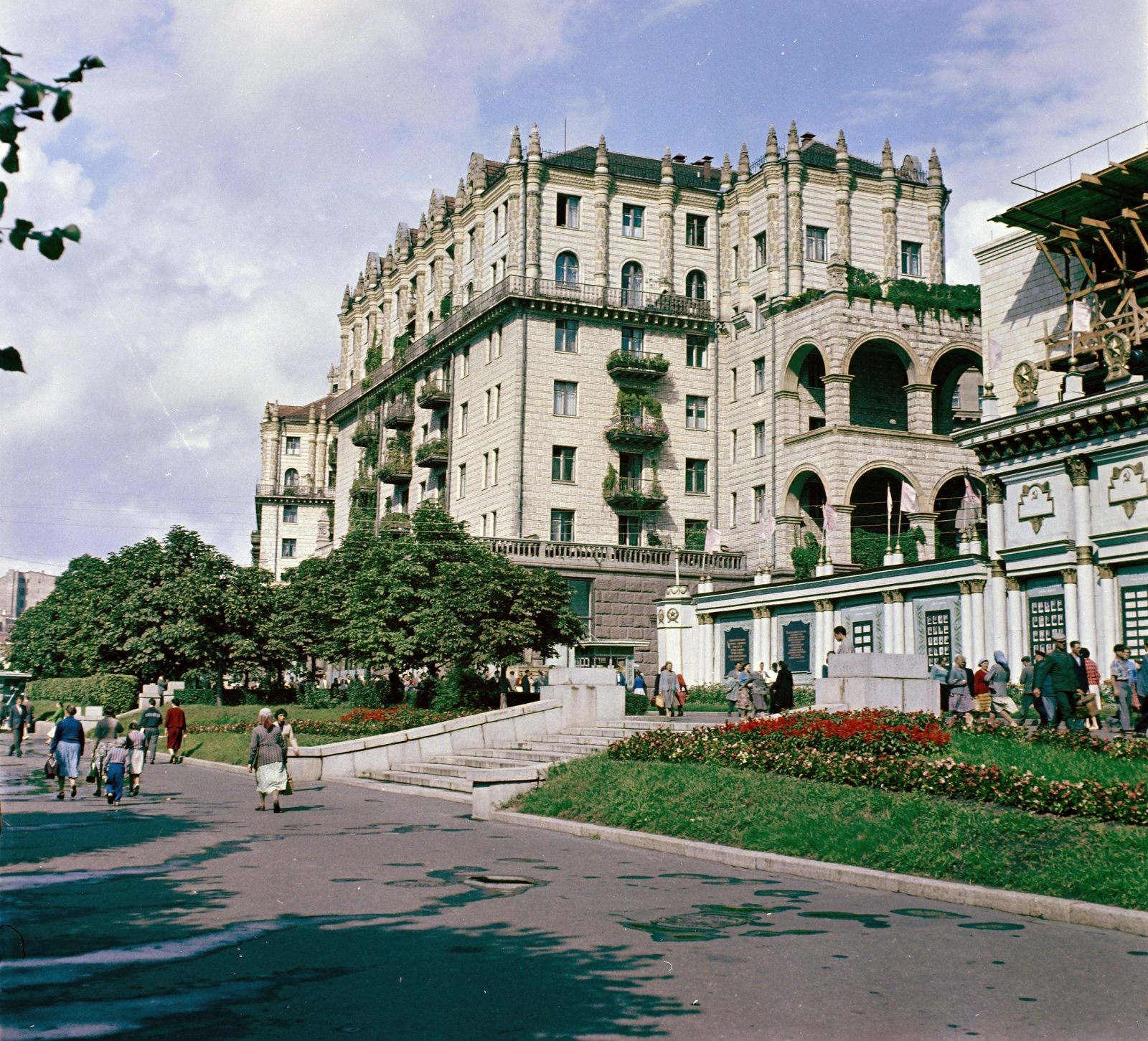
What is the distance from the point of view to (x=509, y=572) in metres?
37.2

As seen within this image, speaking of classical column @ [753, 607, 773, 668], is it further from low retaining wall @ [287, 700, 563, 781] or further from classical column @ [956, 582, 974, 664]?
low retaining wall @ [287, 700, 563, 781]

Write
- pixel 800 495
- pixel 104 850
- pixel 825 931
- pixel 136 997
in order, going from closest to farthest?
pixel 136 997, pixel 825 931, pixel 104 850, pixel 800 495

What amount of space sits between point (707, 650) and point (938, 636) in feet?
41.5

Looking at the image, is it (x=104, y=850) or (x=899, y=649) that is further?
(x=899, y=649)

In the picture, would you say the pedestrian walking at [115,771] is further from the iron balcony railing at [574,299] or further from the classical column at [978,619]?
the iron balcony railing at [574,299]

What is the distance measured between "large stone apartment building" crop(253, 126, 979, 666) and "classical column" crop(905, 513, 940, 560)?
11 cm

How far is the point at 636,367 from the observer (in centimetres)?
5791

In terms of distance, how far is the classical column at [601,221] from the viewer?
59.3 m

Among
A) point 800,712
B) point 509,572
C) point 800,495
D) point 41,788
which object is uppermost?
point 800,495

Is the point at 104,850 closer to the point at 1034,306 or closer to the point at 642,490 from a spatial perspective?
the point at 1034,306

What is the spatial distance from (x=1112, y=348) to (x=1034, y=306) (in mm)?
4943

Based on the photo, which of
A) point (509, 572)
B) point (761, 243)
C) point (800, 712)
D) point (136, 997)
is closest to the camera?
point (136, 997)

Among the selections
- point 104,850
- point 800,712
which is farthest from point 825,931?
point 800,712

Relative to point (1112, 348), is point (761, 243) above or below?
above
